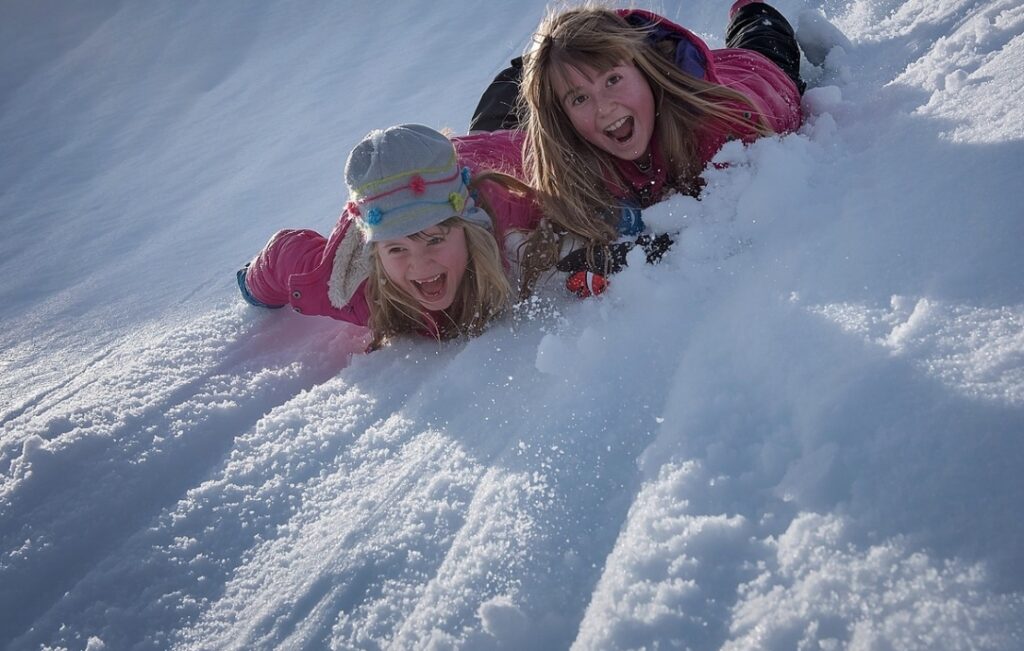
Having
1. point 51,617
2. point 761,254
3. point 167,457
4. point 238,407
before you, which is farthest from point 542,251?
point 51,617

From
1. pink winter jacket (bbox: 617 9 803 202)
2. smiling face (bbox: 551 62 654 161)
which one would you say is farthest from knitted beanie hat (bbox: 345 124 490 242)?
pink winter jacket (bbox: 617 9 803 202)

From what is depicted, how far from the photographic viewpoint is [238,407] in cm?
196

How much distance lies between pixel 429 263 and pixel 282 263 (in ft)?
2.05

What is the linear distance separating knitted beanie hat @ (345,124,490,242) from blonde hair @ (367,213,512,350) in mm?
59

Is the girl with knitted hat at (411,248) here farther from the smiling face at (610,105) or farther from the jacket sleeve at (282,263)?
the smiling face at (610,105)

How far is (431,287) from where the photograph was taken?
206 cm

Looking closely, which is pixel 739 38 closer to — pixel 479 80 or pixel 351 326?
pixel 479 80

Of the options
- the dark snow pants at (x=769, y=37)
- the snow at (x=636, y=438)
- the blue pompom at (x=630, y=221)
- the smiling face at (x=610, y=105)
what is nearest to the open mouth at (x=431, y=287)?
the snow at (x=636, y=438)

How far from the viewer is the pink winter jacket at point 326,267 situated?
220 cm

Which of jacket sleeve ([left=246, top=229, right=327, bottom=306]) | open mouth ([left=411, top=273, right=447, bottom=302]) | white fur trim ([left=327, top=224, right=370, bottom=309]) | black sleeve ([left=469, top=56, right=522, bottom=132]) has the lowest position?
open mouth ([left=411, top=273, right=447, bottom=302])

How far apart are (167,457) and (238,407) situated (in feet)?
0.78

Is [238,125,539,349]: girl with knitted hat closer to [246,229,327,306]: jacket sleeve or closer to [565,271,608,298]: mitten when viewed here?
[246,229,327,306]: jacket sleeve

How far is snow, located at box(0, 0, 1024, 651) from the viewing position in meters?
0.98

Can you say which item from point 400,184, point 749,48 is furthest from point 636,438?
point 749,48
